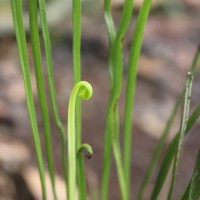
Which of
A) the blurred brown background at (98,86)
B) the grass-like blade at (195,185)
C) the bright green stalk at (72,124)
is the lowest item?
the blurred brown background at (98,86)

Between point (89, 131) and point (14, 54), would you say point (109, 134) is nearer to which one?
point (89, 131)

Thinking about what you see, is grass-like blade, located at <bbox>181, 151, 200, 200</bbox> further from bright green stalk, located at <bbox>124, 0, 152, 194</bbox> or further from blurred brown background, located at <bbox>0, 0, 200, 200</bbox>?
blurred brown background, located at <bbox>0, 0, 200, 200</bbox>

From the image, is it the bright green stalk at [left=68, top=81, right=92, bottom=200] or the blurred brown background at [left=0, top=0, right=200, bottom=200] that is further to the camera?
the blurred brown background at [left=0, top=0, right=200, bottom=200]

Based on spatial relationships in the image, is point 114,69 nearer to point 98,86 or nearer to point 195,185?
point 195,185

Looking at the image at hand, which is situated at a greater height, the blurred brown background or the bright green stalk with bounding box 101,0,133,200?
the bright green stalk with bounding box 101,0,133,200

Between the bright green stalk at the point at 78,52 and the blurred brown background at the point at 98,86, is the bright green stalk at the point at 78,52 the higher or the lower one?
the higher one

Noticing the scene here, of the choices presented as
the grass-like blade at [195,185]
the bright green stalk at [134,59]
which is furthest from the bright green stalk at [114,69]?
the grass-like blade at [195,185]

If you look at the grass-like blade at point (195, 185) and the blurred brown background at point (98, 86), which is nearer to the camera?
the grass-like blade at point (195, 185)

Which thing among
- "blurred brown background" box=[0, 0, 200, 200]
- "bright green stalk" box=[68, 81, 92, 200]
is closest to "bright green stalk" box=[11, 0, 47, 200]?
"bright green stalk" box=[68, 81, 92, 200]

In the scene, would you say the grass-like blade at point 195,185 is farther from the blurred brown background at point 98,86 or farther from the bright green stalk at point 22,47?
the blurred brown background at point 98,86
